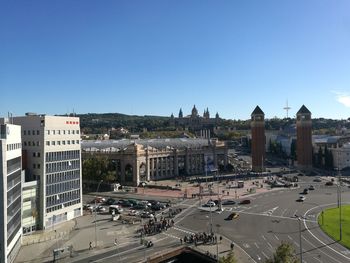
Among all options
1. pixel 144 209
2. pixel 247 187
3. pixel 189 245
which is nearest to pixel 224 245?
pixel 189 245

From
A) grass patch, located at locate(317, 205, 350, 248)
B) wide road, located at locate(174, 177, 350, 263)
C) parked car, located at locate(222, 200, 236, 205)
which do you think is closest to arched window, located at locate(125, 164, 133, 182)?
parked car, located at locate(222, 200, 236, 205)

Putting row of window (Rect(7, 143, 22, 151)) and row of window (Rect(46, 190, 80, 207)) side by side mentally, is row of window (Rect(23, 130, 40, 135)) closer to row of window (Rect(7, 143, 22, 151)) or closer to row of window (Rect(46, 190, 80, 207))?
row of window (Rect(7, 143, 22, 151))

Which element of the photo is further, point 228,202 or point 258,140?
point 258,140

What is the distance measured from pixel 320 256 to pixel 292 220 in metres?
20.1

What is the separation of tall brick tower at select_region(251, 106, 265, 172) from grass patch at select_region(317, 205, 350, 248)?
72100mm

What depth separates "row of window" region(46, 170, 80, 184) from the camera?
68637 millimetres

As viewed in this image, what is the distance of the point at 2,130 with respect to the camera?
169 feet

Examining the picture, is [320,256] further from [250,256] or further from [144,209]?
[144,209]

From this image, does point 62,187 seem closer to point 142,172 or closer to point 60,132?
point 60,132

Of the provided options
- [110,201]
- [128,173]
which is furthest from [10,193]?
[128,173]

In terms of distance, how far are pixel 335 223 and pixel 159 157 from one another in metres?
70.9

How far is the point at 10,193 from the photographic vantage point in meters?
52.2

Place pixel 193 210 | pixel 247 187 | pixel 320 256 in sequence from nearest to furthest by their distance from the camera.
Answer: pixel 320 256 → pixel 193 210 → pixel 247 187

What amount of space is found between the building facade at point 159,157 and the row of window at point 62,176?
1752 inches
